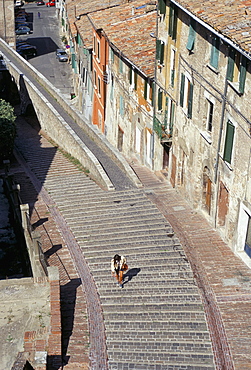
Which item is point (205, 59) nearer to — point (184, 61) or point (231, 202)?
point (184, 61)

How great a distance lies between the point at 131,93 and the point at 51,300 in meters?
19.7

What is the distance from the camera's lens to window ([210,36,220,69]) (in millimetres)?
23511

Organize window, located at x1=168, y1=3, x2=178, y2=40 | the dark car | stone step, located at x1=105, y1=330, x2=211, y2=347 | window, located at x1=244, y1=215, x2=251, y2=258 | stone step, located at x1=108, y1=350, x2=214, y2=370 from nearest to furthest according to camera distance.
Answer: stone step, located at x1=108, y1=350, x2=214, y2=370
stone step, located at x1=105, y1=330, x2=211, y2=347
window, located at x1=244, y1=215, x2=251, y2=258
window, located at x1=168, y1=3, x2=178, y2=40
the dark car

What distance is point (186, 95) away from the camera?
91.9 ft

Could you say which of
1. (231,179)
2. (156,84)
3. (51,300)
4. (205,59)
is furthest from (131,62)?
(51,300)

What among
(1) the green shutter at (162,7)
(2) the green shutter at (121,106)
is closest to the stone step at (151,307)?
(1) the green shutter at (162,7)

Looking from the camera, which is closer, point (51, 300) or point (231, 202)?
point (51, 300)

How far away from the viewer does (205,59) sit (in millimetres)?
24938

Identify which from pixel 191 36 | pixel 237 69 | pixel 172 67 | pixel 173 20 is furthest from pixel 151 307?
pixel 173 20

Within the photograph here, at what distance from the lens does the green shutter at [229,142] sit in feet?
76.0

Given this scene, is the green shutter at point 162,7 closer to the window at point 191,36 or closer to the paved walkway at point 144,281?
the window at point 191,36

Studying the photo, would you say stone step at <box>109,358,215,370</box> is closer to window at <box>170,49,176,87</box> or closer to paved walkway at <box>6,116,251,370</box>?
paved walkway at <box>6,116,251,370</box>

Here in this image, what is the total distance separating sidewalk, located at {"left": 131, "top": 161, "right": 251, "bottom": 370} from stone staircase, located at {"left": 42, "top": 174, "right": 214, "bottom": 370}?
1.22 feet

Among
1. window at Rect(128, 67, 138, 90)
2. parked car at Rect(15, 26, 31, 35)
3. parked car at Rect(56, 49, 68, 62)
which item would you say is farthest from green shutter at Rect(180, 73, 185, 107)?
parked car at Rect(15, 26, 31, 35)
